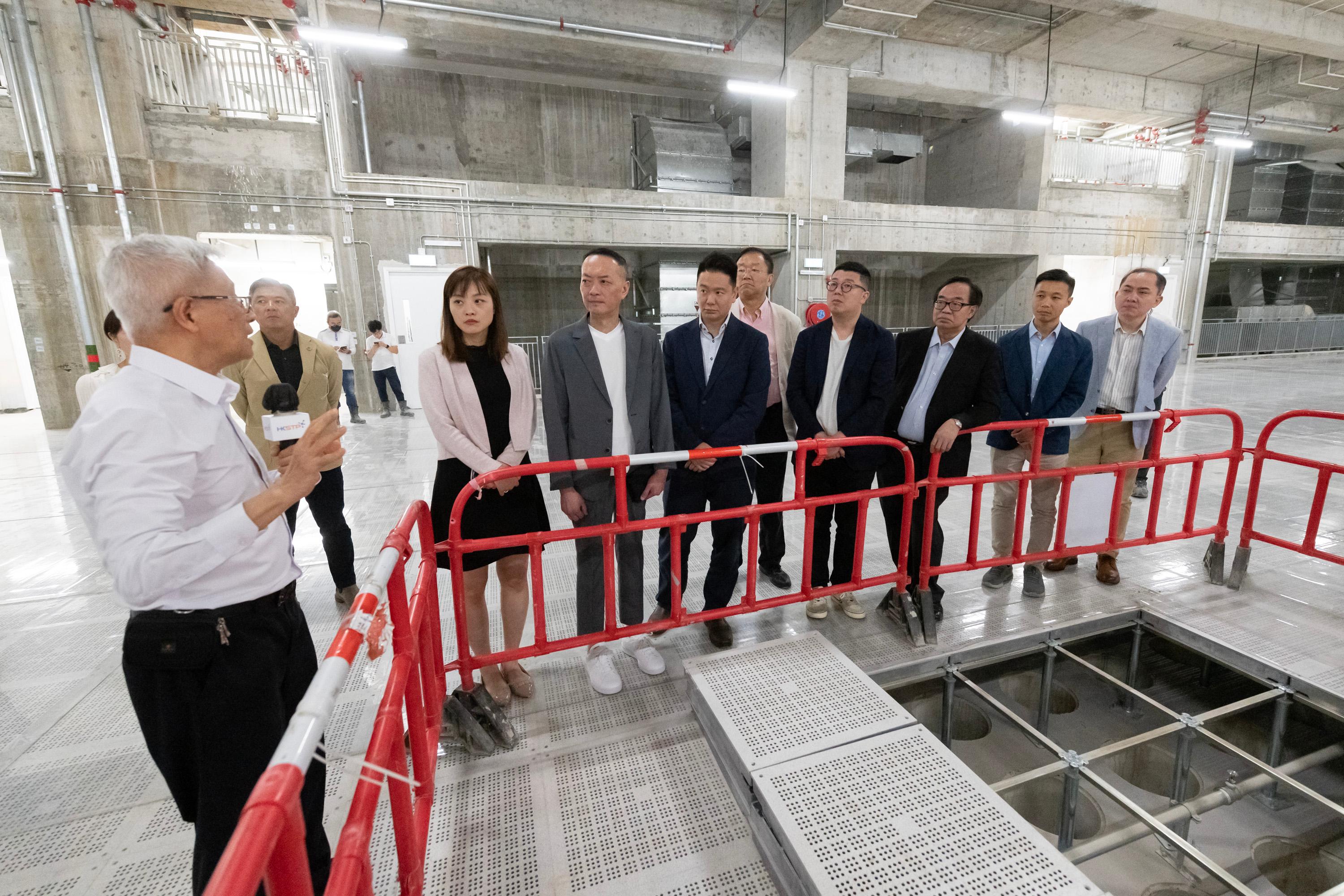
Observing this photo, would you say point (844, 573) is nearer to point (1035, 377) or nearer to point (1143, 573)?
point (1035, 377)

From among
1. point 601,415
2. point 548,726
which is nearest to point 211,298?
point 601,415

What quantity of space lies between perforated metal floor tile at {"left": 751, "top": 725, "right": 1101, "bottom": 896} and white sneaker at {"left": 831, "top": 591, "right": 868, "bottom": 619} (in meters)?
1.24

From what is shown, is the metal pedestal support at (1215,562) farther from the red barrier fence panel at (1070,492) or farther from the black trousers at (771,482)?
the black trousers at (771,482)

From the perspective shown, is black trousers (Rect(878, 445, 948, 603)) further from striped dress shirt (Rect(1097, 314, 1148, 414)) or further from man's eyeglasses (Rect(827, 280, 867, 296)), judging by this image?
striped dress shirt (Rect(1097, 314, 1148, 414))

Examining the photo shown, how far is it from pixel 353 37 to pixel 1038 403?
958 centimetres

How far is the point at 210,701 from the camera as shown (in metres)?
1.36

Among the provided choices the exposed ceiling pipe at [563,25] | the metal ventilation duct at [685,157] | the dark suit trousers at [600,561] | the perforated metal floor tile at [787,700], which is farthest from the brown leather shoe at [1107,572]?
the metal ventilation duct at [685,157]

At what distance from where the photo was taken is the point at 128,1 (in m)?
8.74

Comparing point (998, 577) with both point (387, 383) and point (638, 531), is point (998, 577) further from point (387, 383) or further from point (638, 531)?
point (387, 383)

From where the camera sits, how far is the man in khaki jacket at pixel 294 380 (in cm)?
309

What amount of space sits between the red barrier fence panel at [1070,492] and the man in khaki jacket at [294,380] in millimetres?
3274

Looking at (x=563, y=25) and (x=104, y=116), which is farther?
(x=563, y=25)

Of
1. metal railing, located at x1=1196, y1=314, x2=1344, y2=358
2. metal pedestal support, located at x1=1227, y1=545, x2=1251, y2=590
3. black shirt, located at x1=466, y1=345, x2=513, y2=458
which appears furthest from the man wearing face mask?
metal railing, located at x1=1196, y1=314, x2=1344, y2=358

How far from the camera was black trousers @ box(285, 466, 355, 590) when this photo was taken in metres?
3.40
